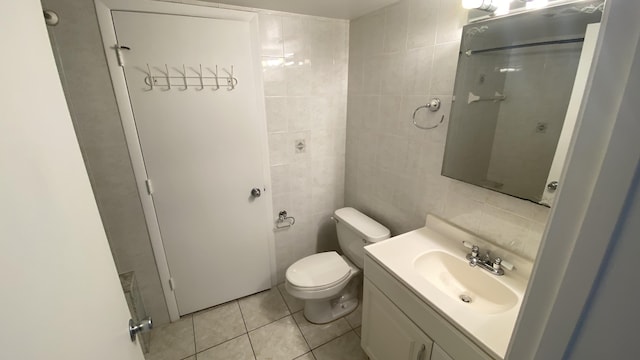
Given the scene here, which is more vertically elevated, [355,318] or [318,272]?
[318,272]

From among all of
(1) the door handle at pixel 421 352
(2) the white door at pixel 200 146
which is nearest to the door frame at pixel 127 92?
(2) the white door at pixel 200 146

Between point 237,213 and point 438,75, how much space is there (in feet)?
5.06

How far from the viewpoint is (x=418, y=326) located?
1098 mm

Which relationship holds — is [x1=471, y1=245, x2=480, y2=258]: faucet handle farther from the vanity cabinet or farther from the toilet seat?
the toilet seat

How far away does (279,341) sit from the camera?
1747 mm

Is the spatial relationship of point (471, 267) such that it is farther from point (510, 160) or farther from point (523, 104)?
point (523, 104)

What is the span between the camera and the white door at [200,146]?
4.72ft

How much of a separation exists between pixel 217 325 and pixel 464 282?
1660 millimetres

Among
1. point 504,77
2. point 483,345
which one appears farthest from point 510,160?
point 483,345

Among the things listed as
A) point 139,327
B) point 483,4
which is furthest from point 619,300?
point 483,4

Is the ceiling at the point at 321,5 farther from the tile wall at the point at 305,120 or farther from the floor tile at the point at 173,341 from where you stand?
the floor tile at the point at 173,341

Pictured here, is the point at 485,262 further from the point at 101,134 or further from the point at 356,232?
the point at 101,134

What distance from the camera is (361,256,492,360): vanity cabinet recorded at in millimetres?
947

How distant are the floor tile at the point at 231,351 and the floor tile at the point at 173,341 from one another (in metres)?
0.11
